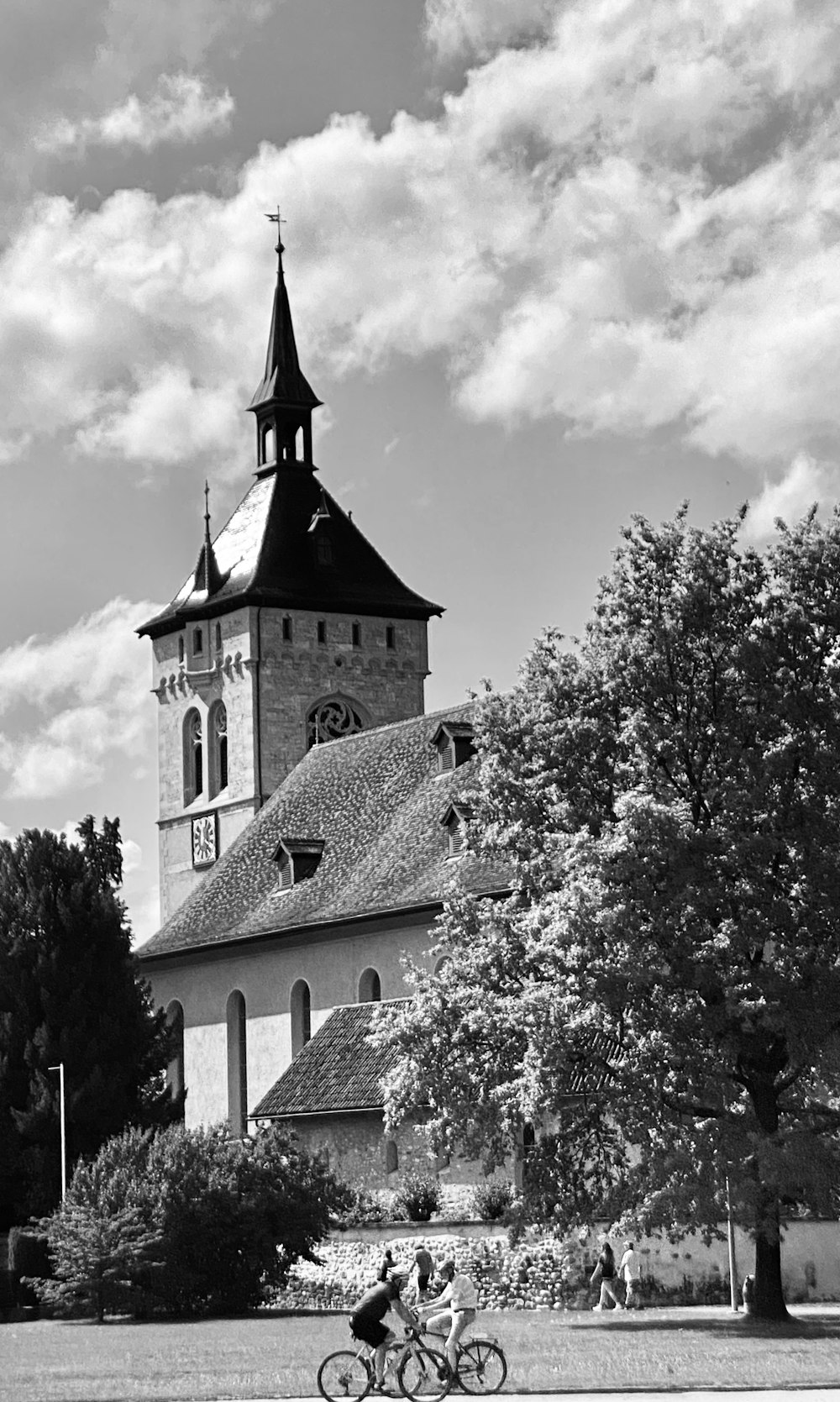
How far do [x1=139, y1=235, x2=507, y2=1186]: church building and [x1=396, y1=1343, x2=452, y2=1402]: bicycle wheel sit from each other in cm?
1456

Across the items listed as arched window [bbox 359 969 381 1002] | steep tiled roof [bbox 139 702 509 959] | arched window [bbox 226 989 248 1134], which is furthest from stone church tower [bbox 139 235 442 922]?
arched window [bbox 359 969 381 1002]

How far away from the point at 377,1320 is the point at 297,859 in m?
39.5

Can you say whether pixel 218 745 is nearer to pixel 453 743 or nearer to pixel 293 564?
pixel 293 564

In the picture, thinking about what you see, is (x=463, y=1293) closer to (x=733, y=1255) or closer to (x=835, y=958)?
(x=835, y=958)

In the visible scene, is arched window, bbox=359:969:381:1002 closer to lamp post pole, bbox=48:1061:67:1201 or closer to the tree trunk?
lamp post pole, bbox=48:1061:67:1201

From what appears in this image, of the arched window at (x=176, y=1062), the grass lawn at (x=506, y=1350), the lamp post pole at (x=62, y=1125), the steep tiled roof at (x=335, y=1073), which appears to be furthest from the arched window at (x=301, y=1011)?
the grass lawn at (x=506, y=1350)

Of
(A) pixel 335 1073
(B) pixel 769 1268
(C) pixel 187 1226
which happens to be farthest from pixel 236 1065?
(B) pixel 769 1268

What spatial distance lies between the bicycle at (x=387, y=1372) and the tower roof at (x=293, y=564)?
64754 millimetres

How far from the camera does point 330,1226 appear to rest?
1725 inches

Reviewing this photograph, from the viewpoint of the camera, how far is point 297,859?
208 ft

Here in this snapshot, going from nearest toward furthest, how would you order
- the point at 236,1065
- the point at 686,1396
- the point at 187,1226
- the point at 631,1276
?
1. the point at 686,1396
2. the point at 631,1276
3. the point at 187,1226
4. the point at 236,1065

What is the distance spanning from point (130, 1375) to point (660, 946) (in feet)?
34.4

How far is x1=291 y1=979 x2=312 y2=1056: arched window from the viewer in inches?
2335

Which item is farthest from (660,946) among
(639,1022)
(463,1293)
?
(463,1293)
